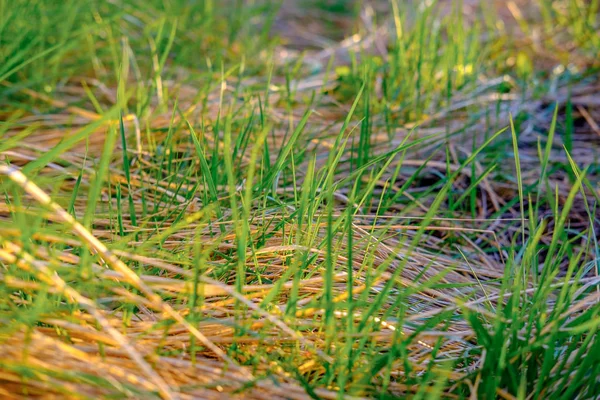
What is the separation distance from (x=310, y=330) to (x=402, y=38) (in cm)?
133

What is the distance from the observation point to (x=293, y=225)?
1133 millimetres

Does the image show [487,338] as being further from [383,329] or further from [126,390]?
[126,390]

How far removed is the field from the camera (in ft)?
2.78

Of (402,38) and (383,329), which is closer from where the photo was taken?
(383,329)

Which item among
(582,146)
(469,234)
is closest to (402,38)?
(582,146)

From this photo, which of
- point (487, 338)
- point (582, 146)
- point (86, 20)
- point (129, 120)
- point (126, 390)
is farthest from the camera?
point (86, 20)

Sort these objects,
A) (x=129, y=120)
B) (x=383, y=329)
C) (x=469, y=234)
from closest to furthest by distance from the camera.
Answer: (x=383, y=329) < (x=469, y=234) < (x=129, y=120)

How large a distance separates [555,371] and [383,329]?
0.24 m

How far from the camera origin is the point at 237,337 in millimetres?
900

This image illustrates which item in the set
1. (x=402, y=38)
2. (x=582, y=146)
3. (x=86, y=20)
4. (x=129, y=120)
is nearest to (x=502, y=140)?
(x=582, y=146)

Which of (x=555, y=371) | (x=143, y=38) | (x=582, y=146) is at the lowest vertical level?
(x=555, y=371)

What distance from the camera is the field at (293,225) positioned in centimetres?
85

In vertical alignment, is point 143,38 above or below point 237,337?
above

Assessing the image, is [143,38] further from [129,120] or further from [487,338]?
[487,338]
